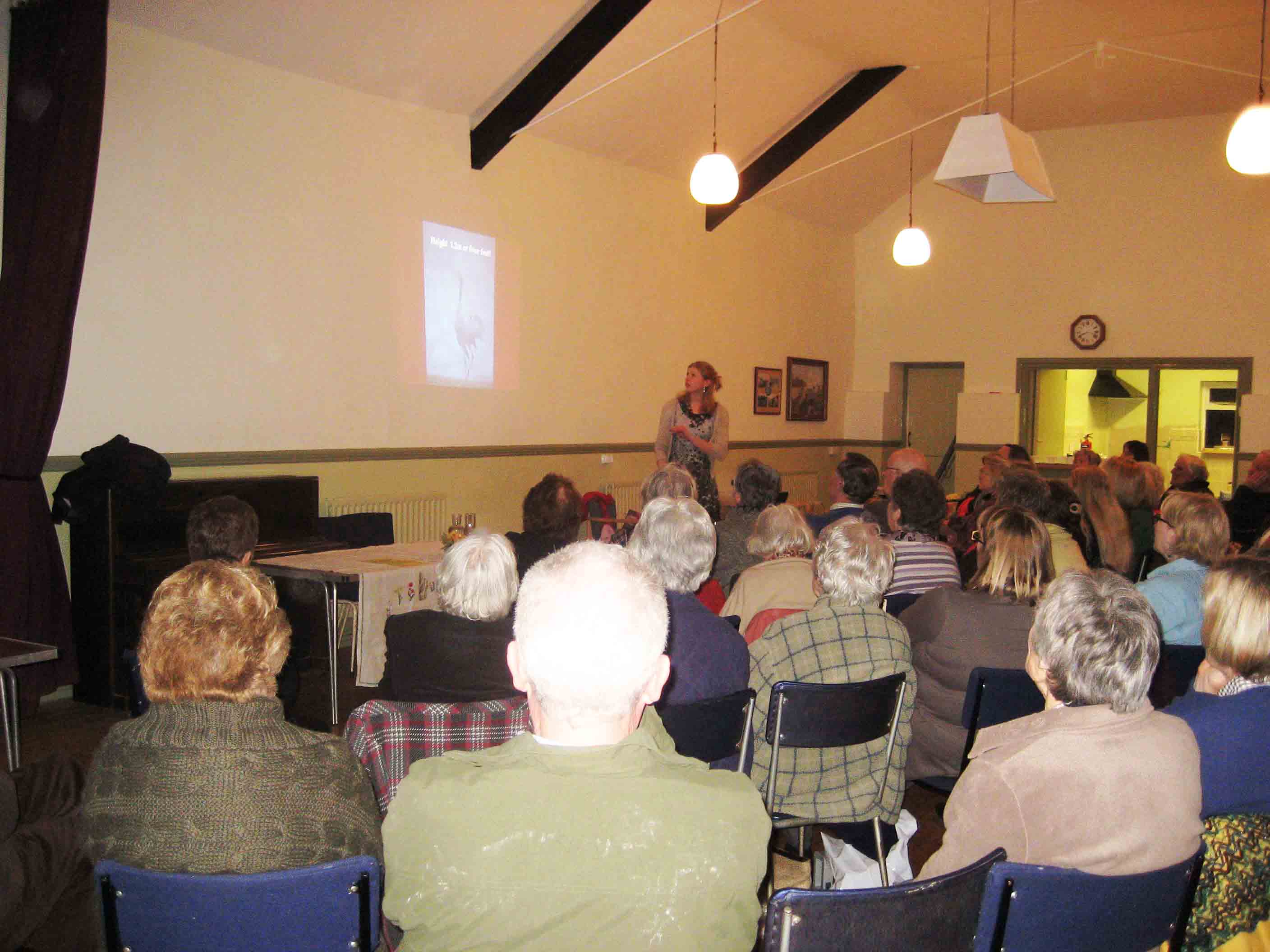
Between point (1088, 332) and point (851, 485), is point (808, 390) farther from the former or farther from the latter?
point (851, 485)

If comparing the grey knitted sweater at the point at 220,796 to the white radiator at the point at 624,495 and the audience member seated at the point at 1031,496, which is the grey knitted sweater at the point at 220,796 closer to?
the audience member seated at the point at 1031,496

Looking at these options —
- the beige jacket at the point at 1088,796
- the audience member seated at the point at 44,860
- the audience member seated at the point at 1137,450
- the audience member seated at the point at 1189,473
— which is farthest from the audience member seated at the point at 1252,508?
the audience member seated at the point at 44,860

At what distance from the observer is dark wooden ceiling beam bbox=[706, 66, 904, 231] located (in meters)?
8.36

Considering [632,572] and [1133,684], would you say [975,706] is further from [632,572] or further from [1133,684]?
[632,572]

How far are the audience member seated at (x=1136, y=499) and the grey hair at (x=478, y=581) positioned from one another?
11.6ft

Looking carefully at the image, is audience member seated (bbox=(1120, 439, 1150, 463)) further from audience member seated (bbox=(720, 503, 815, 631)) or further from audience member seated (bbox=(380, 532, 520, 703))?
audience member seated (bbox=(380, 532, 520, 703))

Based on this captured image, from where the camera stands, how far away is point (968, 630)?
9.41 ft

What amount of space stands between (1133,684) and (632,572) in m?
0.95

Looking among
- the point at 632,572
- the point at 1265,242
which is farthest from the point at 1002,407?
the point at 632,572

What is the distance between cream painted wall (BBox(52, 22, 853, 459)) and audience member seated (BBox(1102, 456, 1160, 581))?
4098 millimetres

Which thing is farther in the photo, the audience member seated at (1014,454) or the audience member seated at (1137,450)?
the audience member seated at (1137,450)

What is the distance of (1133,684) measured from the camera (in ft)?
5.65

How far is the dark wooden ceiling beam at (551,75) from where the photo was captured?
239 inches

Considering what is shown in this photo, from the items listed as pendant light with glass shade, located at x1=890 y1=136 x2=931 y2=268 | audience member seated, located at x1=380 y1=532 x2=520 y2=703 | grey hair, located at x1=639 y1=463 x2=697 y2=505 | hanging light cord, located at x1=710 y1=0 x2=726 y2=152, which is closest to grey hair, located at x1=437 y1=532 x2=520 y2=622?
audience member seated, located at x1=380 y1=532 x2=520 y2=703
